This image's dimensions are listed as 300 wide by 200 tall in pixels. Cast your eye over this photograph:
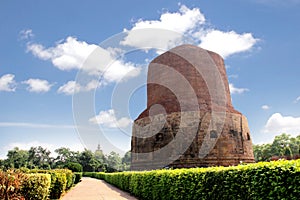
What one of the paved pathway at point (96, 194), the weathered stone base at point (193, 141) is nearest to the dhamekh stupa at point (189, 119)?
the weathered stone base at point (193, 141)

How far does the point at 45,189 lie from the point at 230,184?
5149 mm

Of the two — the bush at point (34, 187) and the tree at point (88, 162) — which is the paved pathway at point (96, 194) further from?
the tree at point (88, 162)

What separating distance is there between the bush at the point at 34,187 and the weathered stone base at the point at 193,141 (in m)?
10.4

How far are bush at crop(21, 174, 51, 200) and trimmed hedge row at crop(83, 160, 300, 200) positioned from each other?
3503 millimetres

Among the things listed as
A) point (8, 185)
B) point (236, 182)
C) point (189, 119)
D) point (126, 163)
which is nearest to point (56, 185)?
point (8, 185)

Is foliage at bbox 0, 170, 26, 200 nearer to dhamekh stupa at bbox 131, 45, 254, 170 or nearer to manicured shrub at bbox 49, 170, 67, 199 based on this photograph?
manicured shrub at bbox 49, 170, 67, 199

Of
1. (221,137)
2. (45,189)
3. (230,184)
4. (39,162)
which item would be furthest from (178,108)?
(39,162)

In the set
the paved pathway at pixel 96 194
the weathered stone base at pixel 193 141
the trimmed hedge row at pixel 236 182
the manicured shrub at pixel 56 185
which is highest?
the weathered stone base at pixel 193 141

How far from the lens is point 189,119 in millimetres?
17469

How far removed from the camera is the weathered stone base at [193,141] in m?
16.7

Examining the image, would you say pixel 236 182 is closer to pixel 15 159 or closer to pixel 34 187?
pixel 34 187

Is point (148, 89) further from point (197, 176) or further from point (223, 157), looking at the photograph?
point (197, 176)

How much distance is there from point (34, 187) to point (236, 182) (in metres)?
5.20

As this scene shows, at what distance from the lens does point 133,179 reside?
39.7 feet
